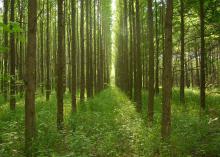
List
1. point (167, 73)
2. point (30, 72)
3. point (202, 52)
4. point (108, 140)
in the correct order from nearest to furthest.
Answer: point (30, 72) → point (167, 73) → point (108, 140) → point (202, 52)

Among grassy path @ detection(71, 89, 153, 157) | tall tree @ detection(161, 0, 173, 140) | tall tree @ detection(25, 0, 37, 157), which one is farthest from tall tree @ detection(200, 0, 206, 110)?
tall tree @ detection(25, 0, 37, 157)

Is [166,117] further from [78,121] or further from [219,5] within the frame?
[219,5]

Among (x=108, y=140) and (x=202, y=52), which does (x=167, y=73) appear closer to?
(x=108, y=140)

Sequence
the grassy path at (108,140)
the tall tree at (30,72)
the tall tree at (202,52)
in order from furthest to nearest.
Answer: the tall tree at (202,52), the grassy path at (108,140), the tall tree at (30,72)

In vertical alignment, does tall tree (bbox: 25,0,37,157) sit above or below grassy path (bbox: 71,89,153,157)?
above

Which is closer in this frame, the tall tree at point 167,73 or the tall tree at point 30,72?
the tall tree at point 30,72

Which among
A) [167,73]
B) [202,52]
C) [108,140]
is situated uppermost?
[202,52]

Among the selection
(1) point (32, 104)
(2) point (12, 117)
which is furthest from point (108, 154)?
(2) point (12, 117)

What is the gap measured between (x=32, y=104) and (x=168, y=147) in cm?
359

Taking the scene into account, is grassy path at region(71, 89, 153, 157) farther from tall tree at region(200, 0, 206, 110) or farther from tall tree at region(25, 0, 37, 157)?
tall tree at region(200, 0, 206, 110)

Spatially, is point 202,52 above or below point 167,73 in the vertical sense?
above

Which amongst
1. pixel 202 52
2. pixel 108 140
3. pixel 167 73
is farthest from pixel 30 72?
pixel 202 52

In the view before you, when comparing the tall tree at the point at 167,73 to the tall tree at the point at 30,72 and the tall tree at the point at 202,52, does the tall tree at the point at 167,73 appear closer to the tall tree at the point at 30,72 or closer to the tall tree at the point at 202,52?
the tall tree at the point at 30,72

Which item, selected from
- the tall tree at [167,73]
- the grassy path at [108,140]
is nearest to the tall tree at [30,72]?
the grassy path at [108,140]
